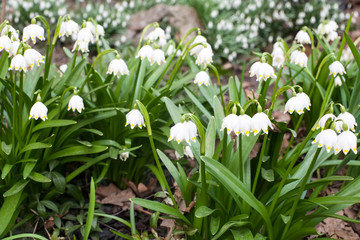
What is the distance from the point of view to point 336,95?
11.4 feet

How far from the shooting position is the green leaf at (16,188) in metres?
2.53

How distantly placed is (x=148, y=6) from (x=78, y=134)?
4.70 metres

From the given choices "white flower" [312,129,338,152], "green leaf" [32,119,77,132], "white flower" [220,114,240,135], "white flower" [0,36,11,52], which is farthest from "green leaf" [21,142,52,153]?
"white flower" [312,129,338,152]

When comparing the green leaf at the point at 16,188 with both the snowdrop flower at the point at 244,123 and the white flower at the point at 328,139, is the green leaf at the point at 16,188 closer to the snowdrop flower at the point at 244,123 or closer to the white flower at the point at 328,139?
the snowdrop flower at the point at 244,123

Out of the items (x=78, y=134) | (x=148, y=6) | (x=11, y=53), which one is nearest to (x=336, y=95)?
(x=78, y=134)

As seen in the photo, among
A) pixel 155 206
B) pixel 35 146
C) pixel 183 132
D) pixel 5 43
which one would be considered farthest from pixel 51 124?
pixel 183 132

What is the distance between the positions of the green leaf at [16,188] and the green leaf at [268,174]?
1.49 meters

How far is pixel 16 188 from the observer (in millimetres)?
2600

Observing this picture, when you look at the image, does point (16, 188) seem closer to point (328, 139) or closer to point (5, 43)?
point (5, 43)

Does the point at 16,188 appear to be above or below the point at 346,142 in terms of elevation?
below

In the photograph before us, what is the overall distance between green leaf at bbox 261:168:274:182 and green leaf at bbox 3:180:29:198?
1490mm

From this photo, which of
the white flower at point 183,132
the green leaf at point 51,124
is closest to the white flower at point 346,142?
the white flower at point 183,132

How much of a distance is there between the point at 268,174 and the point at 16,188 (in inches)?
61.7

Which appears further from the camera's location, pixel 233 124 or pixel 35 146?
pixel 35 146
